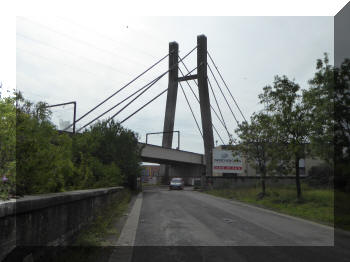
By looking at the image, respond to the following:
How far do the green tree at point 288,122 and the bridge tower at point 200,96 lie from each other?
23.4m

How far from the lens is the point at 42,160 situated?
19.8 feet

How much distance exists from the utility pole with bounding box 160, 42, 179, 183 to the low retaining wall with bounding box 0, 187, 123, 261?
39797 mm

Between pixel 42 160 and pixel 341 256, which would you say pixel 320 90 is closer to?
pixel 341 256

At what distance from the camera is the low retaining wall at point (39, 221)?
3.60 m

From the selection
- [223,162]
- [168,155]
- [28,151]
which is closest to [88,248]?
[28,151]

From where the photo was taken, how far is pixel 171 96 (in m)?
47.0

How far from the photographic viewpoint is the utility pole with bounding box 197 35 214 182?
4228 centimetres

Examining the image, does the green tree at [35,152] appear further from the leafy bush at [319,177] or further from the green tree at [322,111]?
Answer: the leafy bush at [319,177]

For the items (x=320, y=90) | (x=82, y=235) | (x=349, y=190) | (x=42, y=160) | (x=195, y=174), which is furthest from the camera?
(x=195, y=174)

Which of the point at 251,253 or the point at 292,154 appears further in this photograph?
the point at 292,154

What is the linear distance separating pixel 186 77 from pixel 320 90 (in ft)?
110

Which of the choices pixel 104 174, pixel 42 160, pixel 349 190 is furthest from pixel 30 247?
pixel 349 190

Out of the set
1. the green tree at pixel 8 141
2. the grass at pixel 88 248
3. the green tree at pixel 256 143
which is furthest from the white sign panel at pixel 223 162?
the green tree at pixel 8 141

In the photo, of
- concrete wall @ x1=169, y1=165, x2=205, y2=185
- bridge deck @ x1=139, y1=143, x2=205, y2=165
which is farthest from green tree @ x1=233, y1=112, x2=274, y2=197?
concrete wall @ x1=169, y1=165, x2=205, y2=185
